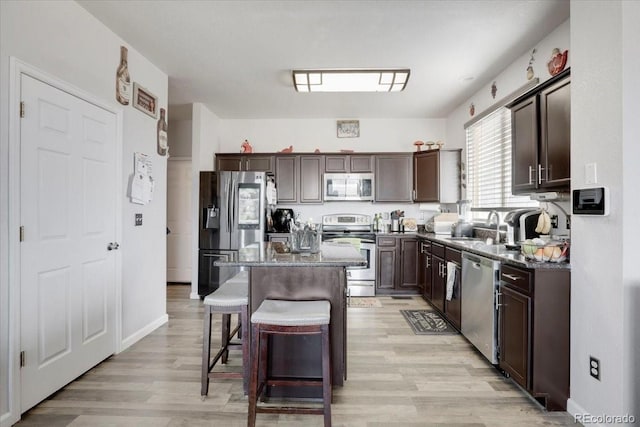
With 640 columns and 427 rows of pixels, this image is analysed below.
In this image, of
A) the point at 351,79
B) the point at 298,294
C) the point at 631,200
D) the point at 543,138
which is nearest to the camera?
the point at 631,200

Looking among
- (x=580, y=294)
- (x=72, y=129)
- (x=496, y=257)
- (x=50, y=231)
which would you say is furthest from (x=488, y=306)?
(x=72, y=129)

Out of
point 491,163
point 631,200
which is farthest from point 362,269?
point 631,200

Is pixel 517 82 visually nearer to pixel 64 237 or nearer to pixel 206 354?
pixel 206 354

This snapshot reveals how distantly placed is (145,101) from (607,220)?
12.2ft

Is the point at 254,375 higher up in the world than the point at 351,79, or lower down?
lower down

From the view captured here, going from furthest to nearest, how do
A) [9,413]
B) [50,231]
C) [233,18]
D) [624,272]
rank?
[233,18] < [50,231] < [9,413] < [624,272]

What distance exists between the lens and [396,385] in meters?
2.35

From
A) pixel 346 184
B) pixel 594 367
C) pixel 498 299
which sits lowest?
pixel 594 367

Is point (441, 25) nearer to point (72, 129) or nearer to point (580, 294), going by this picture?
point (580, 294)

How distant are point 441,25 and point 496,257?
73.1 inches

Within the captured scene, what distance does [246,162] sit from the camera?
5.20 metres

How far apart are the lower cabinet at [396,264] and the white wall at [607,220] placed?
9.08 ft

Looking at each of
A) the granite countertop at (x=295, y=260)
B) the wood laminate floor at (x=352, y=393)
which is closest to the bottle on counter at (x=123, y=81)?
the granite countertop at (x=295, y=260)

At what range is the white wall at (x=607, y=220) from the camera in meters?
1.67
